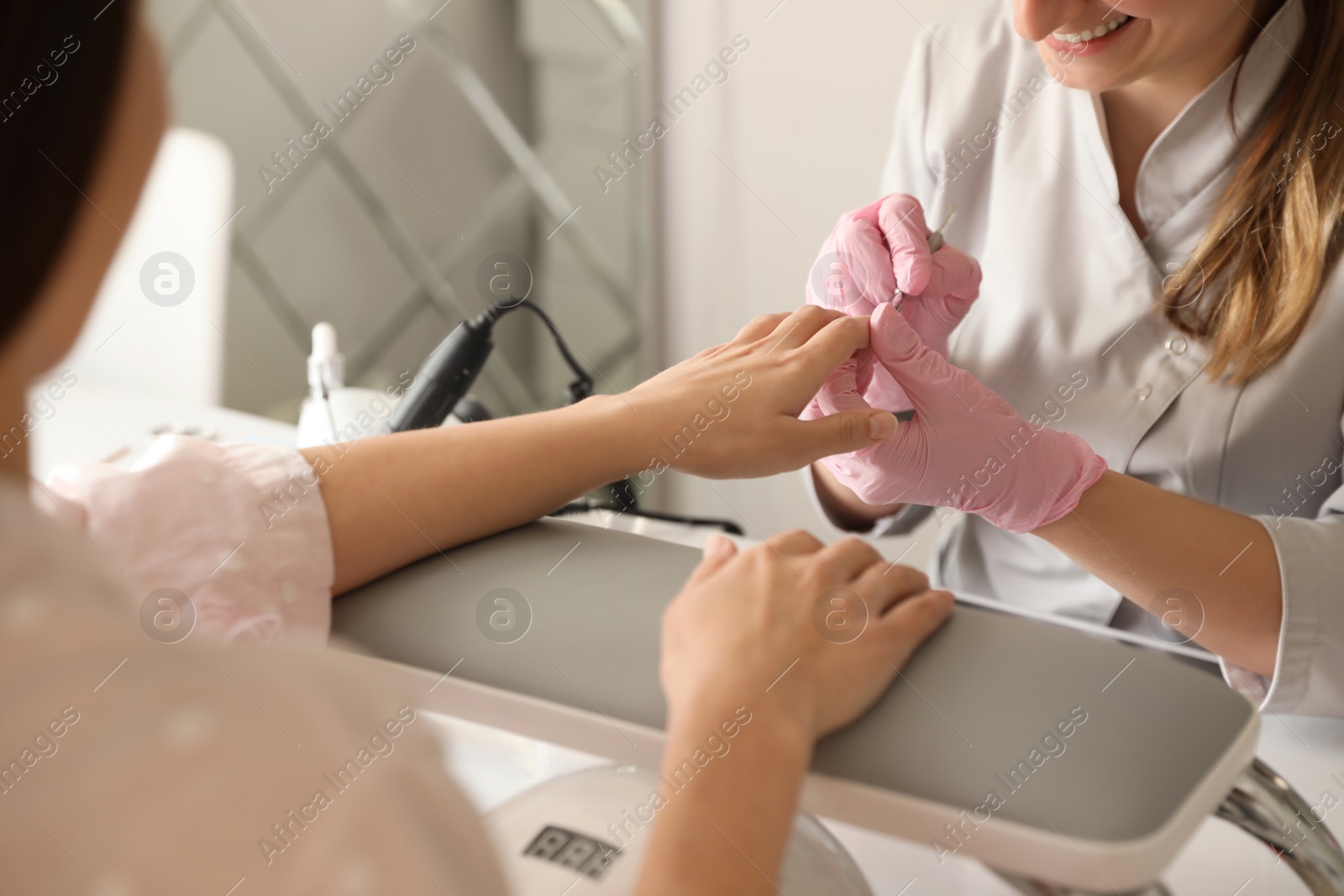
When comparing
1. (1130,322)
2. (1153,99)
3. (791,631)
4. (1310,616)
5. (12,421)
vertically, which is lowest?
(1310,616)

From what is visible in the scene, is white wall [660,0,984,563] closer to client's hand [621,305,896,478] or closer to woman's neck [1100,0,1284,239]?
woman's neck [1100,0,1284,239]

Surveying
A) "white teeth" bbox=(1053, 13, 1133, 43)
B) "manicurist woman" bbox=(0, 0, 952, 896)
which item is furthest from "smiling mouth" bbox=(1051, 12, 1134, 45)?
"manicurist woman" bbox=(0, 0, 952, 896)

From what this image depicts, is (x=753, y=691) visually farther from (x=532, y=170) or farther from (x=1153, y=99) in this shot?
(x=532, y=170)

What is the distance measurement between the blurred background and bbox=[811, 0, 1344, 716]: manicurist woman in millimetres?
520

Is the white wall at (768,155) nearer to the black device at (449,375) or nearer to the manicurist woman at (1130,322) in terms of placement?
Result: the manicurist woman at (1130,322)

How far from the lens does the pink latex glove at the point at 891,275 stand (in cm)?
75

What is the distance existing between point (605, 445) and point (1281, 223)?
1.74 ft

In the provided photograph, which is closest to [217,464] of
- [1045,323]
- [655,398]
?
[655,398]

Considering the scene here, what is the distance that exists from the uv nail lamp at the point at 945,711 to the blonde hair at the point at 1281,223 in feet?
1.36

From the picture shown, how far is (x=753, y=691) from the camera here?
43cm

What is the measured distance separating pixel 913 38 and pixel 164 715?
53.4 inches

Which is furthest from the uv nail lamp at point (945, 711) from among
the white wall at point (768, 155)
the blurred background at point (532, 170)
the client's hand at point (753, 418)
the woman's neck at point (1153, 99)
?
the white wall at point (768, 155)

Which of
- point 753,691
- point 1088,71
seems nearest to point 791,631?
point 753,691

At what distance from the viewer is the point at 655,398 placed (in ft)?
2.24
